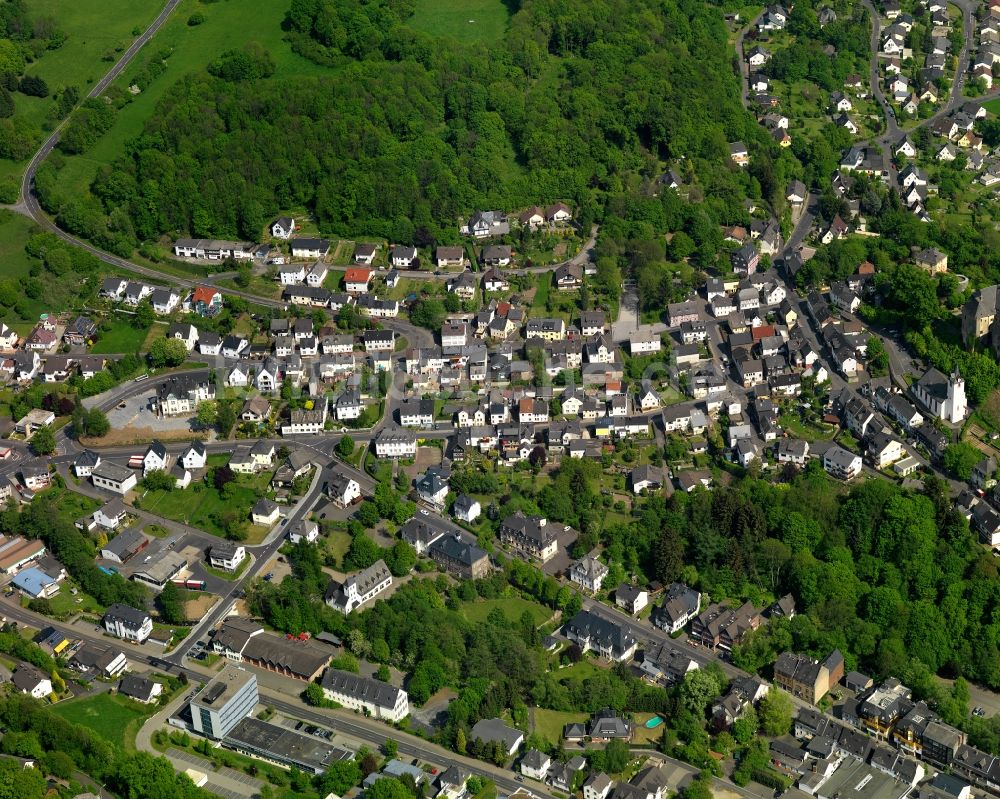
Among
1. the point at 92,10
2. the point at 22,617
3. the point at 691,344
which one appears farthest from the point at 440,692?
the point at 92,10

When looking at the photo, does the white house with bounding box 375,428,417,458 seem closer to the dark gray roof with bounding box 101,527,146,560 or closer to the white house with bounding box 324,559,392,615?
the white house with bounding box 324,559,392,615

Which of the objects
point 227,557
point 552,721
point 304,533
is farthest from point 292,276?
point 552,721

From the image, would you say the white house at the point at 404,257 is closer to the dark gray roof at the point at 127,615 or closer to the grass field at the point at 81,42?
the grass field at the point at 81,42

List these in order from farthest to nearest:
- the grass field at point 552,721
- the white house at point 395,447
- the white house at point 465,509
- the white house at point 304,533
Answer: the white house at point 395,447
the white house at point 465,509
the white house at point 304,533
the grass field at point 552,721

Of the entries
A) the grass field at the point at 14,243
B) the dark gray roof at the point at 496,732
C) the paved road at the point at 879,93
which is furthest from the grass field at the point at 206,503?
the paved road at the point at 879,93

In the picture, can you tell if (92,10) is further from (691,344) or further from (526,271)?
(691,344)

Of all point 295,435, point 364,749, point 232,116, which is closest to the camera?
Answer: point 364,749

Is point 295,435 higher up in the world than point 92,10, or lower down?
lower down
